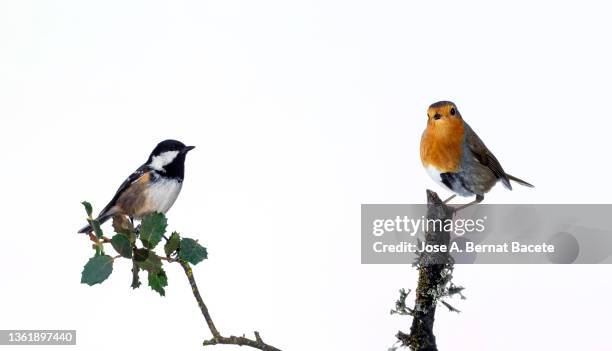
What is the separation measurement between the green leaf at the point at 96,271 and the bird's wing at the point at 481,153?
245 cm

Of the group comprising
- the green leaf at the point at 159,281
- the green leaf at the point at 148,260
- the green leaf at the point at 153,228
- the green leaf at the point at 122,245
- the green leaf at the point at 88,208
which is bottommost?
the green leaf at the point at 159,281

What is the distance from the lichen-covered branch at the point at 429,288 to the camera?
377 cm

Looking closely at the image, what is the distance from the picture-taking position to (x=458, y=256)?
161 inches

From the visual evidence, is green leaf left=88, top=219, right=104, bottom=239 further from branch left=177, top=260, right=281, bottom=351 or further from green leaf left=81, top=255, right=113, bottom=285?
branch left=177, top=260, right=281, bottom=351

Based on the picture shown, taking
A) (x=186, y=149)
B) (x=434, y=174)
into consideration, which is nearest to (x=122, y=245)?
(x=186, y=149)

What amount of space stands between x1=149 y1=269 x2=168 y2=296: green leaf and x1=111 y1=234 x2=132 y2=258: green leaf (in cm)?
13

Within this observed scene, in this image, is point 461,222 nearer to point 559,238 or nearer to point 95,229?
point 559,238

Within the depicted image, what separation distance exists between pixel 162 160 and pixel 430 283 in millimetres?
1804

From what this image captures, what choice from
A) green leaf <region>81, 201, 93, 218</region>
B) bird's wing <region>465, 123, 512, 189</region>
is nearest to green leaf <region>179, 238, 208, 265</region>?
green leaf <region>81, 201, 93, 218</region>

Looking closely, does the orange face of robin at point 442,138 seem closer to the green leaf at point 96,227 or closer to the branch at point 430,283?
the branch at point 430,283

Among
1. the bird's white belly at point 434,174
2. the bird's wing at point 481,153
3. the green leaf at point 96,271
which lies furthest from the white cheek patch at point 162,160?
the bird's wing at point 481,153

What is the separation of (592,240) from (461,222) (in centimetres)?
89

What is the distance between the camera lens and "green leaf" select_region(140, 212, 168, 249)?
10.8 feet

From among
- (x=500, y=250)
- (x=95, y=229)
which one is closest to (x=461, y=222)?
(x=500, y=250)
